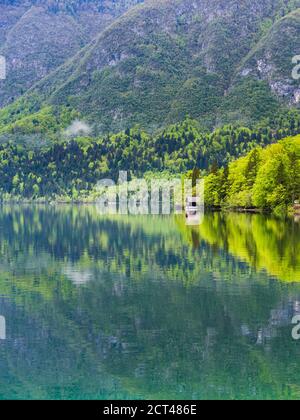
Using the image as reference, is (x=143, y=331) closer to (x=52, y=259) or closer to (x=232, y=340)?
(x=232, y=340)

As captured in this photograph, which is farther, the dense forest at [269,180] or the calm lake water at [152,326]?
the dense forest at [269,180]

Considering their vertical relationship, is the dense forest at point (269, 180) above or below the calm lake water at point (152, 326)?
above

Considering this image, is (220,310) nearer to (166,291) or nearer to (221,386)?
(166,291)

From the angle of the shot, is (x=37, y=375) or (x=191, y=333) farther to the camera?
(x=191, y=333)

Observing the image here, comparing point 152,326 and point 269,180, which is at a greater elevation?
point 269,180

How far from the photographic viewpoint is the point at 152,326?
80.7 ft

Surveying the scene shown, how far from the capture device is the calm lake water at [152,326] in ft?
60.4

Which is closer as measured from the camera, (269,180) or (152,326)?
(152,326)

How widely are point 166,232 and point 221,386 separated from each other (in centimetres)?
5151

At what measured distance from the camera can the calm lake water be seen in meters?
18.4
